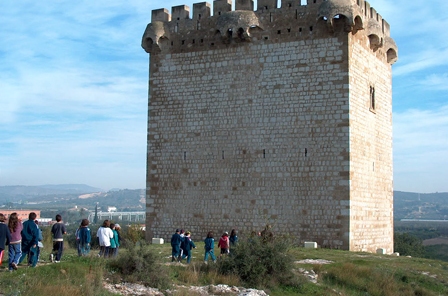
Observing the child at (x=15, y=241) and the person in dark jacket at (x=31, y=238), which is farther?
the person in dark jacket at (x=31, y=238)

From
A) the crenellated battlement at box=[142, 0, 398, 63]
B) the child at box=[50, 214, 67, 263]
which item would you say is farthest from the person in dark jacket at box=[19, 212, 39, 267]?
the crenellated battlement at box=[142, 0, 398, 63]

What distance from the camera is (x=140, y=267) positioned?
41.2ft

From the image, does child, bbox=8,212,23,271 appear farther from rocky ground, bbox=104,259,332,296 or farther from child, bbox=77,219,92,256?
child, bbox=77,219,92,256

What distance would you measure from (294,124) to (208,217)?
420cm

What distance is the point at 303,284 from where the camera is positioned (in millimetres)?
13828

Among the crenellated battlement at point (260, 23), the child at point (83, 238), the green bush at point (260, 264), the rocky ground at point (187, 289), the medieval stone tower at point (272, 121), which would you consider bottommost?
the rocky ground at point (187, 289)

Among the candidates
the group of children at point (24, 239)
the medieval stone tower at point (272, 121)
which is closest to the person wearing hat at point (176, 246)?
the group of children at point (24, 239)

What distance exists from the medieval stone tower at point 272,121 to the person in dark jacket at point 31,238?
28.3 ft

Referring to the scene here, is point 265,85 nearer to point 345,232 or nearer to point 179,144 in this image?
point 179,144

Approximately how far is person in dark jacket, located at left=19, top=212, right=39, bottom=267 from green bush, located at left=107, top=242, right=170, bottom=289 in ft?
5.00

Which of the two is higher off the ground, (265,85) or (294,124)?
(265,85)

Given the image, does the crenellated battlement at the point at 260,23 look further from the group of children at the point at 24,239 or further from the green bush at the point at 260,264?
the group of children at the point at 24,239

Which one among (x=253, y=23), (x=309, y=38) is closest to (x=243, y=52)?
(x=253, y=23)

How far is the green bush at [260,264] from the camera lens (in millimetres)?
13688
